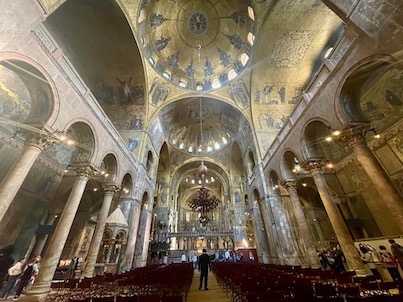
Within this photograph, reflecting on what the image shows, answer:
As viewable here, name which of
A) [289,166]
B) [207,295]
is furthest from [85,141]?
[289,166]

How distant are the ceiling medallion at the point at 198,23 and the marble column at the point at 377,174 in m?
16.3

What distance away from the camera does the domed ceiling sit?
582 inches

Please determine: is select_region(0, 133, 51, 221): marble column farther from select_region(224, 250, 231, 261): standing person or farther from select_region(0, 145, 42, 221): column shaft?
select_region(224, 250, 231, 261): standing person

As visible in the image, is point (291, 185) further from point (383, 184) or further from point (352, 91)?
point (352, 91)

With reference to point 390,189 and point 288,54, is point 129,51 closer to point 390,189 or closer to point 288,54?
point 288,54

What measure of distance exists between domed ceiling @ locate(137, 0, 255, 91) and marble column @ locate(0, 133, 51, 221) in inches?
440

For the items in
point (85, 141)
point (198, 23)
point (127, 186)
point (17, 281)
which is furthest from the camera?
point (198, 23)

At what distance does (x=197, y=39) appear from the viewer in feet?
57.7

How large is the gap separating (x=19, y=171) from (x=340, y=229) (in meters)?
11.4

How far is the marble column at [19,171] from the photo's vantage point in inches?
199

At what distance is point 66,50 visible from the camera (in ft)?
40.7

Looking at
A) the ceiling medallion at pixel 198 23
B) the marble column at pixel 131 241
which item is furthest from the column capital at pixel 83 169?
the ceiling medallion at pixel 198 23

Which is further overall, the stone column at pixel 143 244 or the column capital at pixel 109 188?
the stone column at pixel 143 244

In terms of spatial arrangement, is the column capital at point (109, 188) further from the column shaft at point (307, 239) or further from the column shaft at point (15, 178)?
the column shaft at point (307, 239)
